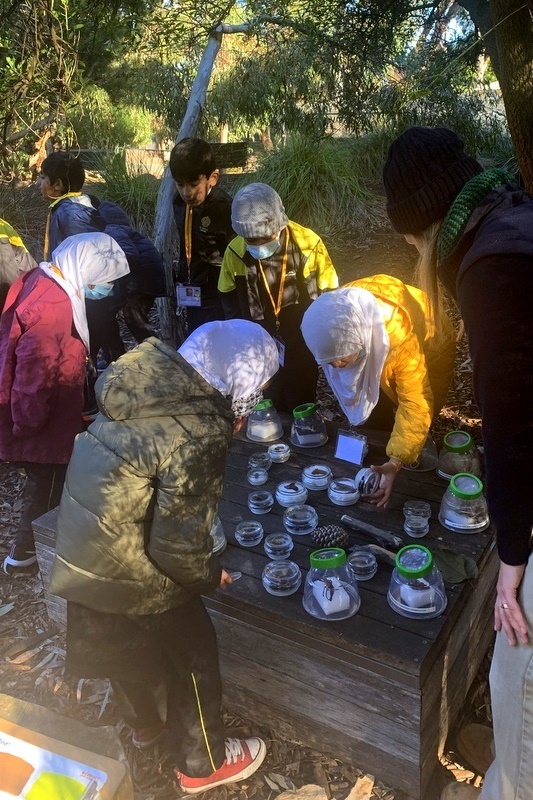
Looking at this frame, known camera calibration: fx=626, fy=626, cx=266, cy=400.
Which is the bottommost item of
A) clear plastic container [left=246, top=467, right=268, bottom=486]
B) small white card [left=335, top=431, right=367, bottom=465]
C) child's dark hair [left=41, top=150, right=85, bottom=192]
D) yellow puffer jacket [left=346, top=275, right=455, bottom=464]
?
clear plastic container [left=246, top=467, right=268, bottom=486]

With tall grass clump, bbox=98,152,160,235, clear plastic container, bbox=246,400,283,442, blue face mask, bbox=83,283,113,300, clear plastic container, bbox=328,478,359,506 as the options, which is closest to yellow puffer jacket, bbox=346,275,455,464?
clear plastic container, bbox=328,478,359,506

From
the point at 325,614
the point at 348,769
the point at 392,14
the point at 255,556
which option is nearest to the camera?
the point at 325,614

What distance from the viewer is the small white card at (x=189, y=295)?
454cm

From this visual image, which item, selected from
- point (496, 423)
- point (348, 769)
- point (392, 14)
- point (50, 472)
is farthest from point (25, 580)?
point (392, 14)

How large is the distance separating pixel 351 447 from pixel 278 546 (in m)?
0.72

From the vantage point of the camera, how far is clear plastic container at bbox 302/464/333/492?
278 centimetres

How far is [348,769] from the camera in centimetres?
225

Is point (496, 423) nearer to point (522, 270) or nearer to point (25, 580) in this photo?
point (522, 270)

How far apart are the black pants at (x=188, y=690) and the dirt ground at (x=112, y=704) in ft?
0.72

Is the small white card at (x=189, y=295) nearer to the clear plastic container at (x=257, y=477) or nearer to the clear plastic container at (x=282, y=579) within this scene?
the clear plastic container at (x=257, y=477)

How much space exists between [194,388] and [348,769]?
1496 millimetres

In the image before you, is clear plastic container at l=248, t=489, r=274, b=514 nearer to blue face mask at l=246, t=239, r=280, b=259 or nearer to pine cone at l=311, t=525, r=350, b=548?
pine cone at l=311, t=525, r=350, b=548

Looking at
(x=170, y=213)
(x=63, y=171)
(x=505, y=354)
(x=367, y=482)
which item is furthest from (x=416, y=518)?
(x=170, y=213)

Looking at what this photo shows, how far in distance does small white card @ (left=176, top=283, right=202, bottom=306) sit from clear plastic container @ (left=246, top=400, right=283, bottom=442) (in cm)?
159
